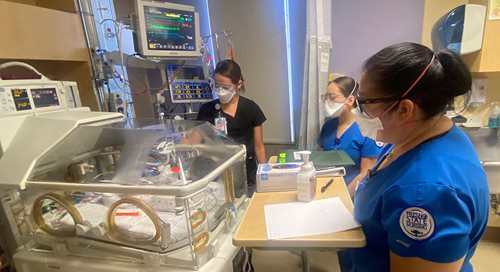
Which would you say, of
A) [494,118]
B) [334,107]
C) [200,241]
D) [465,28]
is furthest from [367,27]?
[200,241]

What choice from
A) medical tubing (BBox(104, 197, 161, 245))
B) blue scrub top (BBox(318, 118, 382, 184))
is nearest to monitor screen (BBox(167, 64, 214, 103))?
blue scrub top (BBox(318, 118, 382, 184))

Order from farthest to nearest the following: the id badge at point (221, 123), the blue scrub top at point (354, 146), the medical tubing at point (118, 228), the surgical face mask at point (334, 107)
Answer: the id badge at point (221, 123) < the surgical face mask at point (334, 107) < the blue scrub top at point (354, 146) < the medical tubing at point (118, 228)

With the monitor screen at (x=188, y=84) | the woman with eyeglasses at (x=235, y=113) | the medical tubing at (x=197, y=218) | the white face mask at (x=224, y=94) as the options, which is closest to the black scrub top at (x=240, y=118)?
the woman with eyeglasses at (x=235, y=113)

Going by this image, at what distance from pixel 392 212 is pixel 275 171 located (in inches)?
24.1

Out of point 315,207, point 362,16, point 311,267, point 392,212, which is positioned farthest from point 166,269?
point 362,16

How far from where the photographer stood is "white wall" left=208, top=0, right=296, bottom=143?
8.33 feet

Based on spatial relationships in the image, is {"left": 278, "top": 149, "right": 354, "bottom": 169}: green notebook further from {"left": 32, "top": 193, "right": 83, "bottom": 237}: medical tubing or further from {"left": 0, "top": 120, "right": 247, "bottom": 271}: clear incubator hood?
{"left": 32, "top": 193, "right": 83, "bottom": 237}: medical tubing

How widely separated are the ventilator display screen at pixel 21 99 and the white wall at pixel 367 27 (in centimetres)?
221

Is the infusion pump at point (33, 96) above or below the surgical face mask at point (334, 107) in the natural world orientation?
above

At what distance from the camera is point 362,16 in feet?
7.52

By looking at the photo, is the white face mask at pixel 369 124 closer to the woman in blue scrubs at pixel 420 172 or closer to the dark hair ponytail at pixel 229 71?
the woman in blue scrubs at pixel 420 172

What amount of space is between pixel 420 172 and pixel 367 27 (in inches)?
79.6

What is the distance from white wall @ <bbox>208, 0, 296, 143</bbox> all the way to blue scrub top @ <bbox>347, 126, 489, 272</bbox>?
1.97 meters

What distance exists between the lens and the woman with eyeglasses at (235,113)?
2.01 metres
